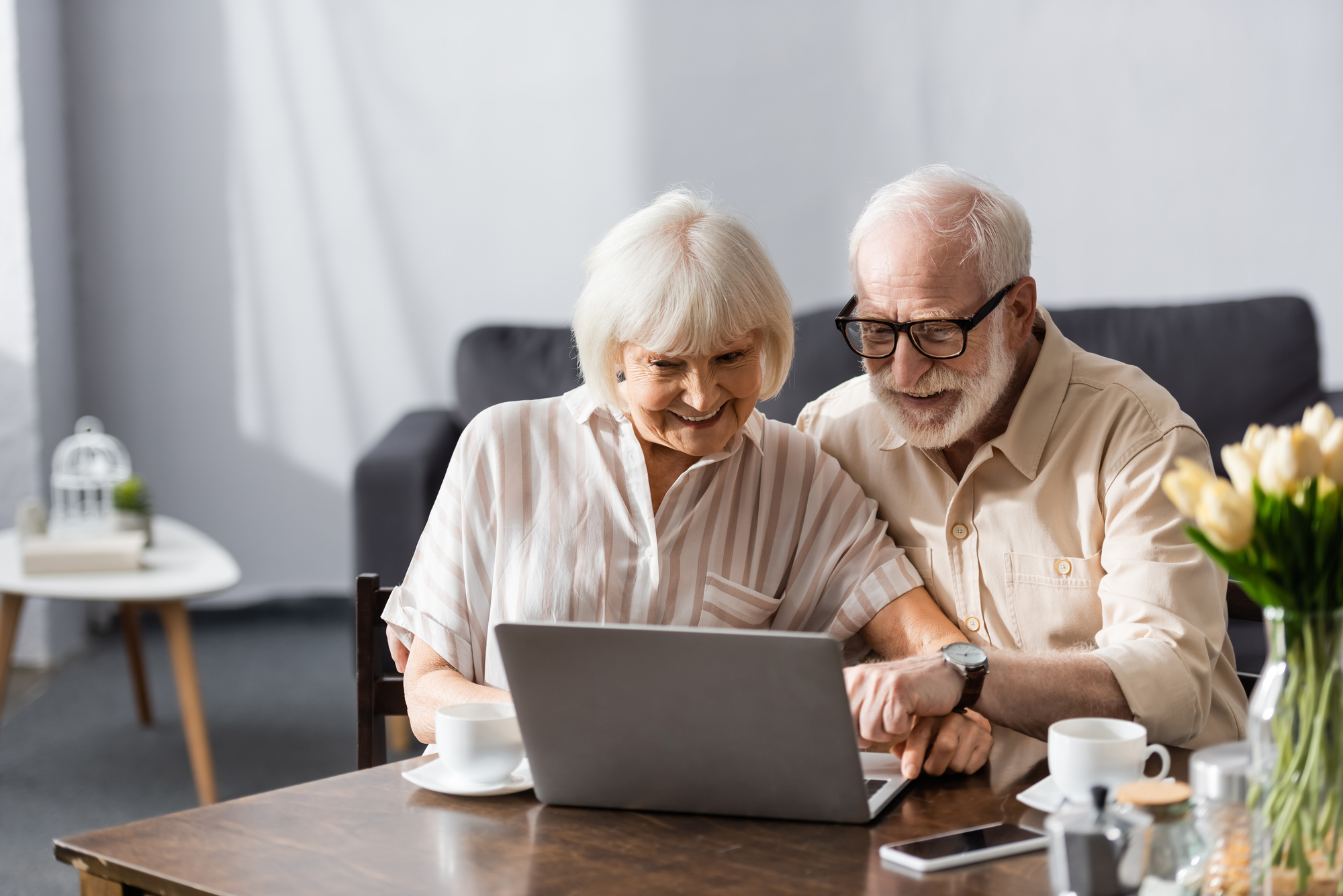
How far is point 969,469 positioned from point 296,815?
2.90 feet

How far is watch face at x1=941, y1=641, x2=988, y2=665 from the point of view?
1182 millimetres

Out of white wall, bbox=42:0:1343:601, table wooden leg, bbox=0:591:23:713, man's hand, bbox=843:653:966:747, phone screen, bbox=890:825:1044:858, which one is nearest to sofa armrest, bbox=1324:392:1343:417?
white wall, bbox=42:0:1343:601

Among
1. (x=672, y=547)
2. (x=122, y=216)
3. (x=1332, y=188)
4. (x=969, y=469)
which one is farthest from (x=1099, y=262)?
(x=122, y=216)

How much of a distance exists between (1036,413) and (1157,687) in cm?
38

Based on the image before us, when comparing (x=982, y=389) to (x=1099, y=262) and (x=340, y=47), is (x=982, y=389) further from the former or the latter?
(x=340, y=47)

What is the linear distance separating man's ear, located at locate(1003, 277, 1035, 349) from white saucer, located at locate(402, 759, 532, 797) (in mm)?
819

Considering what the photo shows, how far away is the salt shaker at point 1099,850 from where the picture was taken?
0.75 m

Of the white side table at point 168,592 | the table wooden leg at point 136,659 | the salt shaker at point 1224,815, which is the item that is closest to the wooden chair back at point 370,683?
the salt shaker at point 1224,815

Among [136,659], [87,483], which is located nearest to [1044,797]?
[136,659]

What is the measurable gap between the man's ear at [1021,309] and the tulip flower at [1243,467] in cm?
75

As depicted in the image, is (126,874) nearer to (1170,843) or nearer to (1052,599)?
(1170,843)

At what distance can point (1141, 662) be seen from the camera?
4.17ft

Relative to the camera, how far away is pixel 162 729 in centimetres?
319

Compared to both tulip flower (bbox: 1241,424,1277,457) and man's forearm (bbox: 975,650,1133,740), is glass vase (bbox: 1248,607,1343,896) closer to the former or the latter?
tulip flower (bbox: 1241,424,1277,457)
